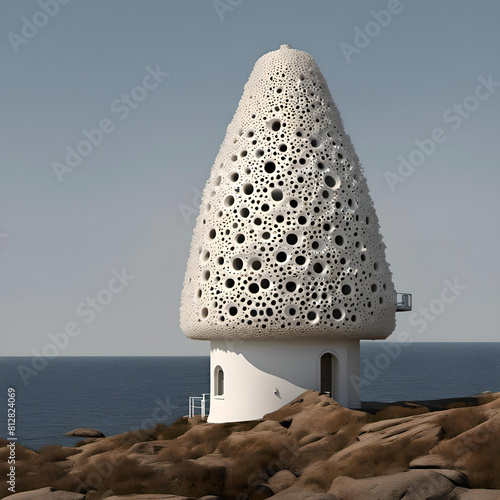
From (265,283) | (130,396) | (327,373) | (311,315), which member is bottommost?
(130,396)

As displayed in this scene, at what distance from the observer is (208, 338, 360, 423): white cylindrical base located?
31.2m

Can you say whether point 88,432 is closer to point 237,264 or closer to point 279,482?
point 237,264

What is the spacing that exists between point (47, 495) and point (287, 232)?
1340 centimetres

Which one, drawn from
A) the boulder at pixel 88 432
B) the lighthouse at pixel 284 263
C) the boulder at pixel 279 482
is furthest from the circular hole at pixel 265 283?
the boulder at pixel 88 432

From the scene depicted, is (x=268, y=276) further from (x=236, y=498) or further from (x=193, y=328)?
(x=236, y=498)

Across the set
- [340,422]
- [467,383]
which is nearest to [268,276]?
[340,422]

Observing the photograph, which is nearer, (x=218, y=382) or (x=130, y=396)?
(x=218, y=382)

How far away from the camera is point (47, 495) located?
2320cm

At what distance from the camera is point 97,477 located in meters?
25.1

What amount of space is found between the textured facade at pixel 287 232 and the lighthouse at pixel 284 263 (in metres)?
0.05

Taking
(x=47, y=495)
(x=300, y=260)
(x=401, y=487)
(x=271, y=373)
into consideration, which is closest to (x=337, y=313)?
(x=300, y=260)

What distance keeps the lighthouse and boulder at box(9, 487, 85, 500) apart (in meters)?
9.44

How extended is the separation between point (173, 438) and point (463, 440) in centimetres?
1245

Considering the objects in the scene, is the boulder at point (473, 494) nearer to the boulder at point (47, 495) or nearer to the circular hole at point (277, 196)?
the boulder at point (47, 495)
